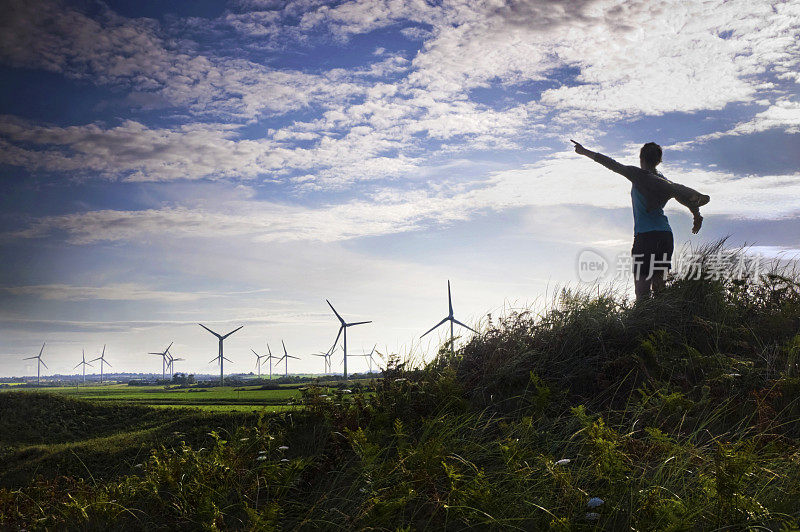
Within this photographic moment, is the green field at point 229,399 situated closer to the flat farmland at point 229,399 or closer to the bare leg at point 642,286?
the flat farmland at point 229,399

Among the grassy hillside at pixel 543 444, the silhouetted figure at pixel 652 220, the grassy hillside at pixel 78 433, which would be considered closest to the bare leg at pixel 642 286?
the silhouetted figure at pixel 652 220

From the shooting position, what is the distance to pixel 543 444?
6.71 m

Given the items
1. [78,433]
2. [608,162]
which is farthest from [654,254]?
[78,433]

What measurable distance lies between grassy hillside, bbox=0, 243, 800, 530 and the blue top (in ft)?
4.06

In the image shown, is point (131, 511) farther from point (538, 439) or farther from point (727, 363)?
point (727, 363)

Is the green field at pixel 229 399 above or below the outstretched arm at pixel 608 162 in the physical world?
below

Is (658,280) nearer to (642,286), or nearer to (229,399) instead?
(642,286)

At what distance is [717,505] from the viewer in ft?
14.9

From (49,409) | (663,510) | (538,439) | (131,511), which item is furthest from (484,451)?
(49,409)

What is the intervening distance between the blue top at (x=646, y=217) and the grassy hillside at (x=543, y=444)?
124 cm

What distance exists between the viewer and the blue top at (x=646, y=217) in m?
11.2

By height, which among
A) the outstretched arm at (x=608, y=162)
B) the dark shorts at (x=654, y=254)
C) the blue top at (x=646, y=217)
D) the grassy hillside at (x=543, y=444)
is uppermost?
the outstretched arm at (x=608, y=162)

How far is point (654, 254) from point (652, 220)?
727 mm

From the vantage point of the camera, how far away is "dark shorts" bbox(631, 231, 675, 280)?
11.2 m
